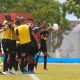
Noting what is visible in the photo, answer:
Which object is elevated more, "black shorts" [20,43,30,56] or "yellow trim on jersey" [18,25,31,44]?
"yellow trim on jersey" [18,25,31,44]

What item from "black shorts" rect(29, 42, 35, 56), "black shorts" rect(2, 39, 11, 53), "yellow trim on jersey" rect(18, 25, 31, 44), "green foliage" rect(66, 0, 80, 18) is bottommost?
"green foliage" rect(66, 0, 80, 18)

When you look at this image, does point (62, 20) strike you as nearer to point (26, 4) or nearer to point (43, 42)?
point (26, 4)

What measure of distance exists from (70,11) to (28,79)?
33.3 m

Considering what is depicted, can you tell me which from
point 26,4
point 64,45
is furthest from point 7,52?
point 26,4

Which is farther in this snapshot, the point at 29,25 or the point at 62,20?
the point at 62,20

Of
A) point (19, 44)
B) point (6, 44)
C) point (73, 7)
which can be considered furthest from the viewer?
point (73, 7)

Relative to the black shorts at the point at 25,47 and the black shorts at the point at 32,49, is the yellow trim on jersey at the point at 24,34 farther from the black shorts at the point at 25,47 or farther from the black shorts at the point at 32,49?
the black shorts at the point at 32,49

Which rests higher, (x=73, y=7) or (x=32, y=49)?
(x=32, y=49)

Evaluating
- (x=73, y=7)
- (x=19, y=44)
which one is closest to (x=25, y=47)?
(x=19, y=44)

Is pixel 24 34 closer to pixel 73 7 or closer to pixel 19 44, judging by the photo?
pixel 19 44

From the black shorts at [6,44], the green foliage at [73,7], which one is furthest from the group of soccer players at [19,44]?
the green foliage at [73,7]

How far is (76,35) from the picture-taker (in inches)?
1578

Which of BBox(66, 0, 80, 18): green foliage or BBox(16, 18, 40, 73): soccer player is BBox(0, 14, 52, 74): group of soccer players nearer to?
BBox(16, 18, 40, 73): soccer player

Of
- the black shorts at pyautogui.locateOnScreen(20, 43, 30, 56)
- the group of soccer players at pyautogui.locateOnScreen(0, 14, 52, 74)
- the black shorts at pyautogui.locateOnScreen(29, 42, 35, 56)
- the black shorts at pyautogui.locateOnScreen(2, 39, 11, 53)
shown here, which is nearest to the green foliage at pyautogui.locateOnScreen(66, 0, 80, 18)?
the group of soccer players at pyautogui.locateOnScreen(0, 14, 52, 74)
